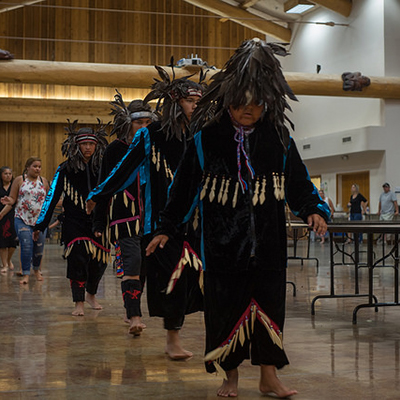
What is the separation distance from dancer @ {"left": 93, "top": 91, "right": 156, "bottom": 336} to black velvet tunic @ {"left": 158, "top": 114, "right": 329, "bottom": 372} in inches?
59.0

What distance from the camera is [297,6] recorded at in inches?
774

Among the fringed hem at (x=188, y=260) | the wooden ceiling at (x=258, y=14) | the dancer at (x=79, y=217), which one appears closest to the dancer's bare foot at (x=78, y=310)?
the dancer at (x=79, y=217)

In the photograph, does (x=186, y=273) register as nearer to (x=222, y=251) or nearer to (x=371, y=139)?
(x=222, y=251)

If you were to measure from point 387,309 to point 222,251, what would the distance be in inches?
124

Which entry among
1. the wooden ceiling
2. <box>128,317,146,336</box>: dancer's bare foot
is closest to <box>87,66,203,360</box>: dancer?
<box>128,317,146,336</box>: dancer's bare foot

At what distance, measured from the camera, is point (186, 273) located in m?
3.61

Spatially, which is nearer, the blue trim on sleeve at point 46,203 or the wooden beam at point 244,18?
the blue trim on sleeve at point 46,203

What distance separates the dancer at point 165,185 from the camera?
362 cm

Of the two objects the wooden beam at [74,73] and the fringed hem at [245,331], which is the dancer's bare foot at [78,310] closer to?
the fringed hem at [245,331]

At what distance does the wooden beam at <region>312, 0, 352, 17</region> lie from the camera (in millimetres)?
18172

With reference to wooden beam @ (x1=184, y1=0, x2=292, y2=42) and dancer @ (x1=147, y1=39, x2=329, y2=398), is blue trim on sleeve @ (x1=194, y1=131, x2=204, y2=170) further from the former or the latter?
wooden beam @ (x1=184, y1=0, x2=292, y2=42)

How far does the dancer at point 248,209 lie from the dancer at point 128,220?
58.8 inches

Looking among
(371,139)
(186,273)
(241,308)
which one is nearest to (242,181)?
(241,308)

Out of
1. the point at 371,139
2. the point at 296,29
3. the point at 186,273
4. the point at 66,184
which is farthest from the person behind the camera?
the point at 296,29
